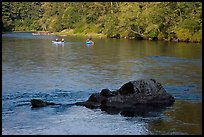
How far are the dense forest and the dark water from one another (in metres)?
18.6

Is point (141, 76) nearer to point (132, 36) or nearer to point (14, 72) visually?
point (14, 72)

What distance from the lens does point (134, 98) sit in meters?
17.7

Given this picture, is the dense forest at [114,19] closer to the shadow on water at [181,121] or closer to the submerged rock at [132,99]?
the submerged rock at [132,99]

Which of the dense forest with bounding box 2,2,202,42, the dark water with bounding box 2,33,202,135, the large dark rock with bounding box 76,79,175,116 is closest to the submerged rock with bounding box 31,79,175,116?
the large dark rock with bounding box 76,79,175,116

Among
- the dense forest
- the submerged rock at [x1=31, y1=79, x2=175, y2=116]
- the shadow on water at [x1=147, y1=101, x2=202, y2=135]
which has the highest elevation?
the dense forest

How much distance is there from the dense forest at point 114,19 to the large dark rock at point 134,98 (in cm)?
3645

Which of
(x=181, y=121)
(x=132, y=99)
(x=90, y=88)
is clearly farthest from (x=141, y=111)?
(x=90, y=88)

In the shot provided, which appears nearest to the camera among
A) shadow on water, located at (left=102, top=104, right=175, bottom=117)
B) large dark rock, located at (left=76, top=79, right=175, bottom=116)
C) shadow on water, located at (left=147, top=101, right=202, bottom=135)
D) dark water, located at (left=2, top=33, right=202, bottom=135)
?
shadow on water, located at (left=147, top=101, right=202, bottom=135)

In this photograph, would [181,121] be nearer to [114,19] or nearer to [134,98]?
[134,98]

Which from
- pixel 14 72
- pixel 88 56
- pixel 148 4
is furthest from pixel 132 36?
pixel 14 72

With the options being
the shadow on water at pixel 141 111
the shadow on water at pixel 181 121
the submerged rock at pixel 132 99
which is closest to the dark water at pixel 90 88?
the shadow on water at pixel 181 121

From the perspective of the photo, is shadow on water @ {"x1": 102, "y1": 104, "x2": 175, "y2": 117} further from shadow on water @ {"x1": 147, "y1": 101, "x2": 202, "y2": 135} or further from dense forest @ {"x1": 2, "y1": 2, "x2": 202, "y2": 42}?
dense forest @ {"x1": 2, "y1": 2, "x2": 202, "y2": 42}

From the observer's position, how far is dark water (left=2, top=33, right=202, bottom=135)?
14516 millimetres

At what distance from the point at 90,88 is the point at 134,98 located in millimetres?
4362
